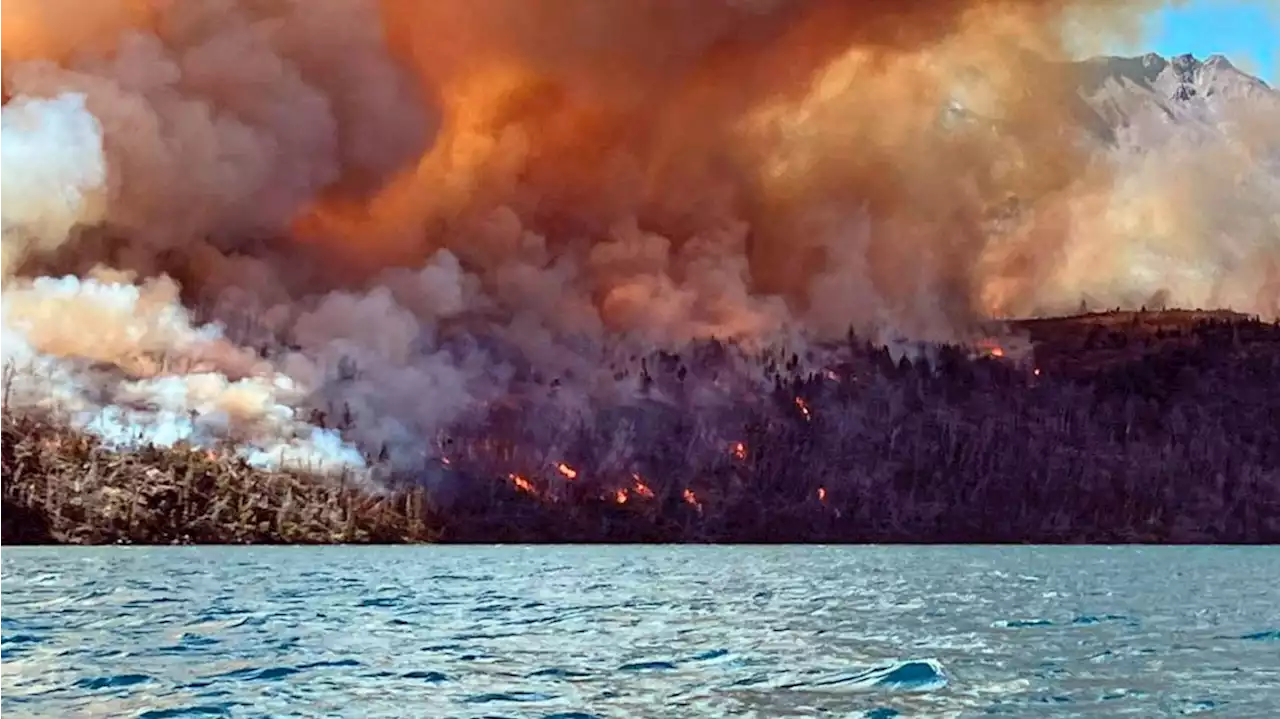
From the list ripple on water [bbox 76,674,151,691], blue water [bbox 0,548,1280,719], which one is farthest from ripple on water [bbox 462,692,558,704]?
ripple on water [bbox 76,674,151,691]

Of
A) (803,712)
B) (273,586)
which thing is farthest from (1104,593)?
(803,712)

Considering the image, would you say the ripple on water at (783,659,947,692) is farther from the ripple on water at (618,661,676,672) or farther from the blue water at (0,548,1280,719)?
the ripple on water at (618,661,676,672)

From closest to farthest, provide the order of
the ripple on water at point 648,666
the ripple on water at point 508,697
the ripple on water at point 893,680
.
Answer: the ripple on water at point 508,697
the ripple on water at point 893,680
the ripple on water at point 648,666

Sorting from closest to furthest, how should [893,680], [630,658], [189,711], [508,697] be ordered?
1. [189,711]
2. [508,697]
3. [893,680]
4. [630,658]

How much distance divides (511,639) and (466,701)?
3387cm

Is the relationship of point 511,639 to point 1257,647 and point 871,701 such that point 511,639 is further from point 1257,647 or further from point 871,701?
point 1257,647

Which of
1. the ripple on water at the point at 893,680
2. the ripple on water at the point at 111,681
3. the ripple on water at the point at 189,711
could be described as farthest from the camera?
the ripple on water at the point at 893,680

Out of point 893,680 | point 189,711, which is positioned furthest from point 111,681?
point 893,680

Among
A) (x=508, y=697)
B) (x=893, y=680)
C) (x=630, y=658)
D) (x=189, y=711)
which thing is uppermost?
(x=630, y=658)

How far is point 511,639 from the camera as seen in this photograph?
311 ft

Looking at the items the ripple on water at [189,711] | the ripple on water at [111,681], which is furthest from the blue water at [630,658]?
the ripple on water at [189,711]

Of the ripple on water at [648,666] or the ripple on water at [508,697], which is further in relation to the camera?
the ripple on water at [648,666]

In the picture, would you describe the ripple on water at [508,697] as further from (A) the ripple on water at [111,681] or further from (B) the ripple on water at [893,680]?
(A) the ripple on water at [111,681]

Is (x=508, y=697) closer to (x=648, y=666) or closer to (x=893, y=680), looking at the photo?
(x=648, y=666)
